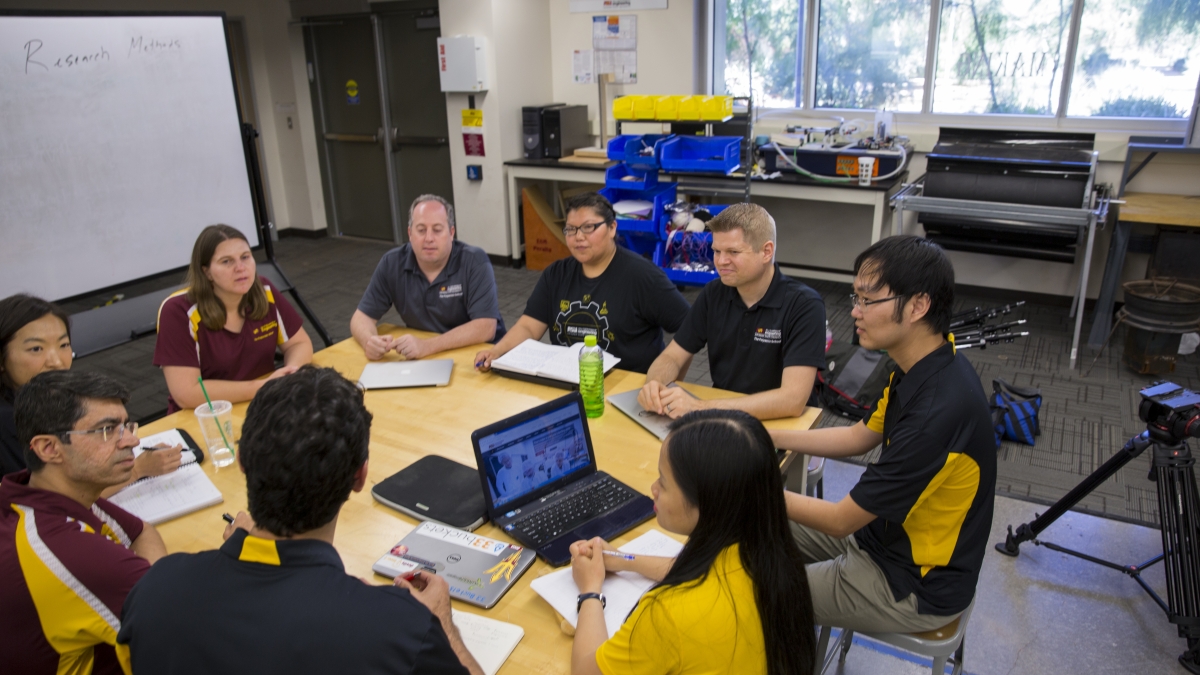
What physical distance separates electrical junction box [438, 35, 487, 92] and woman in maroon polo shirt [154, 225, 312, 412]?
3.49m

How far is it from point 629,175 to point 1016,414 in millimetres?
2839

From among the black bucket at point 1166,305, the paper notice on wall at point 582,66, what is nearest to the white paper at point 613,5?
the paper notice on wall at point 582,66

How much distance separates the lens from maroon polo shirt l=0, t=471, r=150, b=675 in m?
1.24

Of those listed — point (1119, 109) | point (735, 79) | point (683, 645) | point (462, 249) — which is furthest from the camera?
point (735, 79)

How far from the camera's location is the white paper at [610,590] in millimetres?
1360

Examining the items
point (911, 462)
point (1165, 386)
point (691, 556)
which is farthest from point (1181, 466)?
point (691, 556)

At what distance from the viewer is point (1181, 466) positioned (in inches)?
83.7

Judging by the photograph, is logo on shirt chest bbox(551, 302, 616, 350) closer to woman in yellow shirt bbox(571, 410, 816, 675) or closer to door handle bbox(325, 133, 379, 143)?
woman in yellow shirt bbox(571, 410, 816, 675)

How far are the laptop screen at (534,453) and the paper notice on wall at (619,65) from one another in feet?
14.8

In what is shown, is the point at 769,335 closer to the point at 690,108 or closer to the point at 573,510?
the point at 573,510

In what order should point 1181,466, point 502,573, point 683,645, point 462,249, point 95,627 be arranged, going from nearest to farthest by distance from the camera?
point 683,645
point 95,627
point 502,573
point 1181,466
point 462,249

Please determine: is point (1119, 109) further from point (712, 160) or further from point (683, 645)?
point (683, 645)

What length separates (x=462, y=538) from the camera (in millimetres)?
1566

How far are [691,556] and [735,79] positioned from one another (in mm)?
5032
